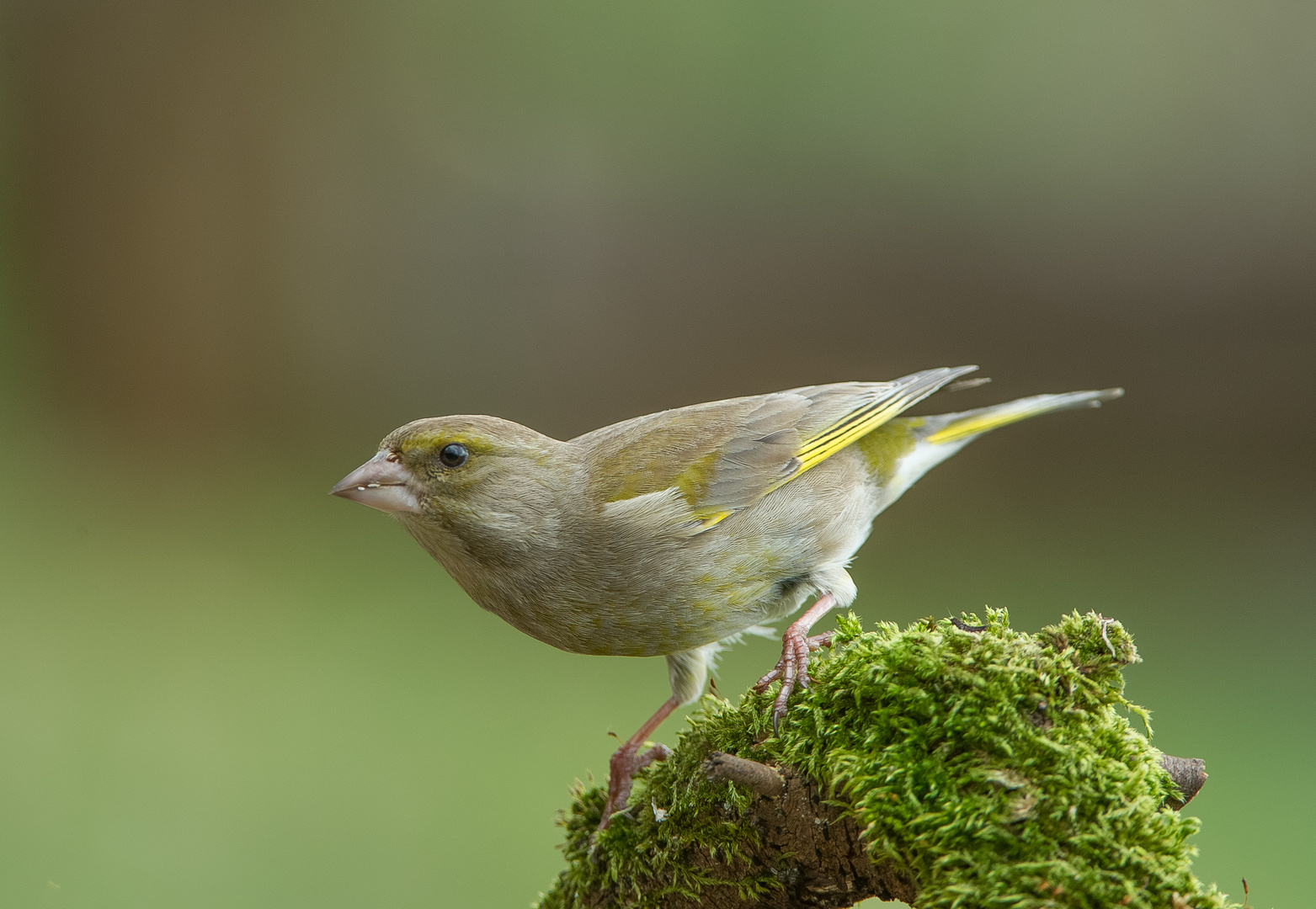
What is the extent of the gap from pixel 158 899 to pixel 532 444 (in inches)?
184

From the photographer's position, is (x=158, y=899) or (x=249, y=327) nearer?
(x=158, y=899)

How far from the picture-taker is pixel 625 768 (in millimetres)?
3947

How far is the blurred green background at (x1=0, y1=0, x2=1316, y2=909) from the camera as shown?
9078 mm

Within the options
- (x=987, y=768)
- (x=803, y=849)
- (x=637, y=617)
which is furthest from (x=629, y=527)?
(x=987, y=768)

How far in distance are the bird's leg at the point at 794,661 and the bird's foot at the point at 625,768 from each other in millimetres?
616

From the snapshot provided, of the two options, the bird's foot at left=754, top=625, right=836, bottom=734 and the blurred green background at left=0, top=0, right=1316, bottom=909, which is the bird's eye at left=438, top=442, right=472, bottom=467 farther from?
the blurred green background at left=0, top=0, right=1316, bottom=909

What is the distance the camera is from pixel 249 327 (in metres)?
12.0

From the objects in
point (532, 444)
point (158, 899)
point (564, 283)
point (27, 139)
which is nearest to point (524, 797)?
point (158, 899)

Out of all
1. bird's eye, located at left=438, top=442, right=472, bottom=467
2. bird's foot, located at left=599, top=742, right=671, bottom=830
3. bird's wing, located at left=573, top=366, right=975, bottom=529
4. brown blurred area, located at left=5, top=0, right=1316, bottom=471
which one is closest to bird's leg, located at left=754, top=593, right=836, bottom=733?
bird's wing, located at left=573, top=366, right=975, bottom=529

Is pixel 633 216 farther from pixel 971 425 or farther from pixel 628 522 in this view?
pixel 628 522

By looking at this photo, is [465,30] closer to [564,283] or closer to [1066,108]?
[564,283]

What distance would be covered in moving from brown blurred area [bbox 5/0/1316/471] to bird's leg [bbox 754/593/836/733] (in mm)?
7036

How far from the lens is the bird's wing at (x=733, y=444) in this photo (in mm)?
4012

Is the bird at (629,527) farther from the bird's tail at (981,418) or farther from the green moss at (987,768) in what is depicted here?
the bird's tail at (981,418)
